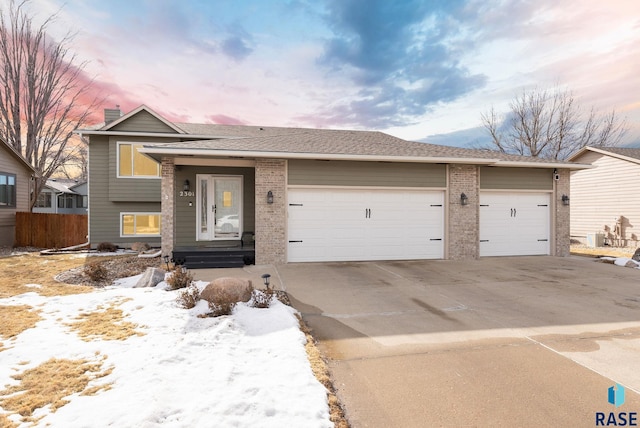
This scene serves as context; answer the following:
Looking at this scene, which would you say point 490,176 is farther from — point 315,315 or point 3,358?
point 3,358

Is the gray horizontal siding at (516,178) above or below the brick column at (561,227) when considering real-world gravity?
above

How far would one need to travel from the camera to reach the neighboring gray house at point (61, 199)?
2705cm

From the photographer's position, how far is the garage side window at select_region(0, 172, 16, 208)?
14039 mm

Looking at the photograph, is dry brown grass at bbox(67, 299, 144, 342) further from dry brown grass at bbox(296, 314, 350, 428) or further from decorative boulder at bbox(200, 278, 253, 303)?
dry brown grass at bbox(296, 314, 350, 428)

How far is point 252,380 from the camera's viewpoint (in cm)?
290

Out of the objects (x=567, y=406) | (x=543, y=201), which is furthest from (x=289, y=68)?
(x=567, y=406)

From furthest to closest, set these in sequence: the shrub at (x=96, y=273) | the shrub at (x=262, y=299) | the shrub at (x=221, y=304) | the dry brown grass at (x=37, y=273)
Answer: the shrub at (x=96, y=273) → the dry brown grass at (x=37, y=273) → the shrub at (x=262, y=299) → the shrub at (x=221, y=304)

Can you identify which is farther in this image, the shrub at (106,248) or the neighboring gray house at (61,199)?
the neighboring gray house at (61,199)

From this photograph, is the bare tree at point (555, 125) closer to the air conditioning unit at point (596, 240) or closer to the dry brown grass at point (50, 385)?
the air conditioning unit at point (596, 240)

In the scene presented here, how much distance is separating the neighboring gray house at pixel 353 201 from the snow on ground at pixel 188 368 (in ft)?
14.5

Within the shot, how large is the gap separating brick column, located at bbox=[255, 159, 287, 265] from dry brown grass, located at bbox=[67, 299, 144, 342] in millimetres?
4301

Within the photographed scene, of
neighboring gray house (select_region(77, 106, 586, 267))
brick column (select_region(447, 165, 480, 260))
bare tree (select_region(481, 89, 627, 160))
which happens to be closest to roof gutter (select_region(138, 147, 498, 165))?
neighboring gray house (select_region(77, 106, 586, 267))

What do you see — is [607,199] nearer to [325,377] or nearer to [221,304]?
[325,377]

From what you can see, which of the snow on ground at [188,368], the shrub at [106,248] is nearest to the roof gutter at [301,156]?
the snow on ground at [188,368]
